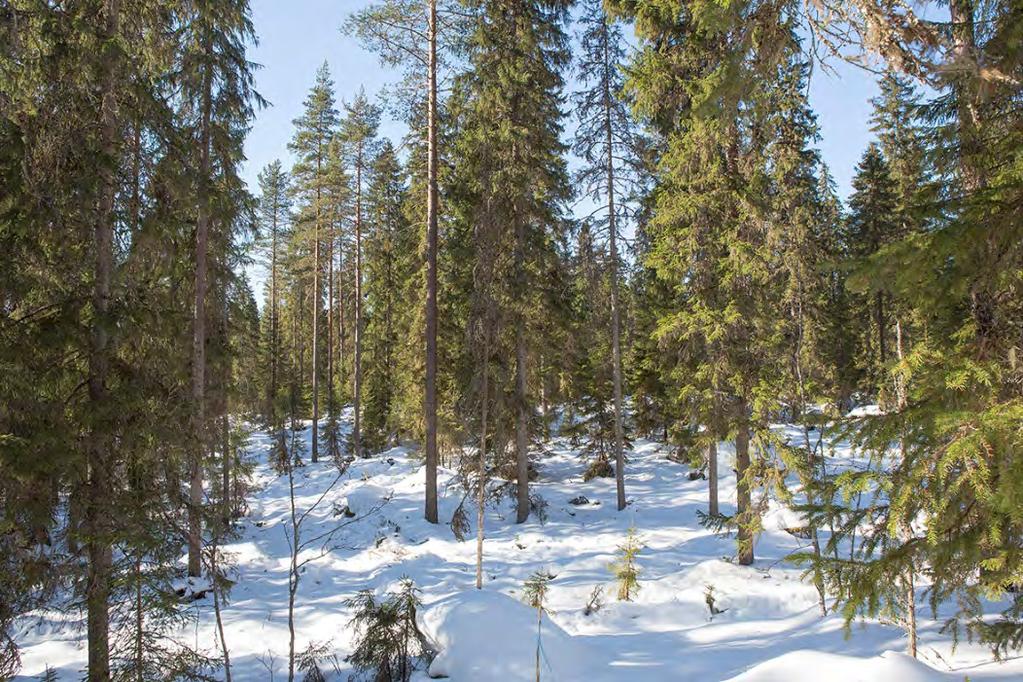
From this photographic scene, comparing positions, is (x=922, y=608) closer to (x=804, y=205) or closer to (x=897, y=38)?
(x=897, y=38)

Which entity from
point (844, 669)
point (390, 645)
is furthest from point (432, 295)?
point (844, 669)

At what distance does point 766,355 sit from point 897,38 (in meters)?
9.22

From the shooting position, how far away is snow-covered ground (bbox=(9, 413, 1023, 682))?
8.28m

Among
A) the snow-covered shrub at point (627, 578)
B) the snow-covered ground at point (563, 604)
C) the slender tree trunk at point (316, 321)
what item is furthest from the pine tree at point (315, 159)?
the snow-covered shrub at point (627, 578)

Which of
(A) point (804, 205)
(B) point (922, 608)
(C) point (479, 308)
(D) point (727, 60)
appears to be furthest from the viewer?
(A) point (804, 205)

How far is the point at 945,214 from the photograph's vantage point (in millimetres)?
4309

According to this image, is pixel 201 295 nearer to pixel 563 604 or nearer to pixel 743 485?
pixel 563 604

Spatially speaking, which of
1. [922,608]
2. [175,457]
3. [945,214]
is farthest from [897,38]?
[922,608]

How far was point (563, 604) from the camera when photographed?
12.1m

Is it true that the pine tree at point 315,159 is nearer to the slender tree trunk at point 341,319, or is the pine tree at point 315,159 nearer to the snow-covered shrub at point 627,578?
the slender tree trunk at point 341,319

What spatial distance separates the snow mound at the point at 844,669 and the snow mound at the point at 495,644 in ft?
9.36

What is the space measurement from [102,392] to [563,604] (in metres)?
9.35

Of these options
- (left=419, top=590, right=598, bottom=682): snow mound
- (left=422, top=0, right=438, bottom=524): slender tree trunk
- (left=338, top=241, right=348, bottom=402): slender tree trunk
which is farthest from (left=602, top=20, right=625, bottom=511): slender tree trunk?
(left=338, top=241, right=348, bottom=402): slender tree trunk

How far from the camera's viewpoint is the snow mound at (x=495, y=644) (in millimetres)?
A: 8148
